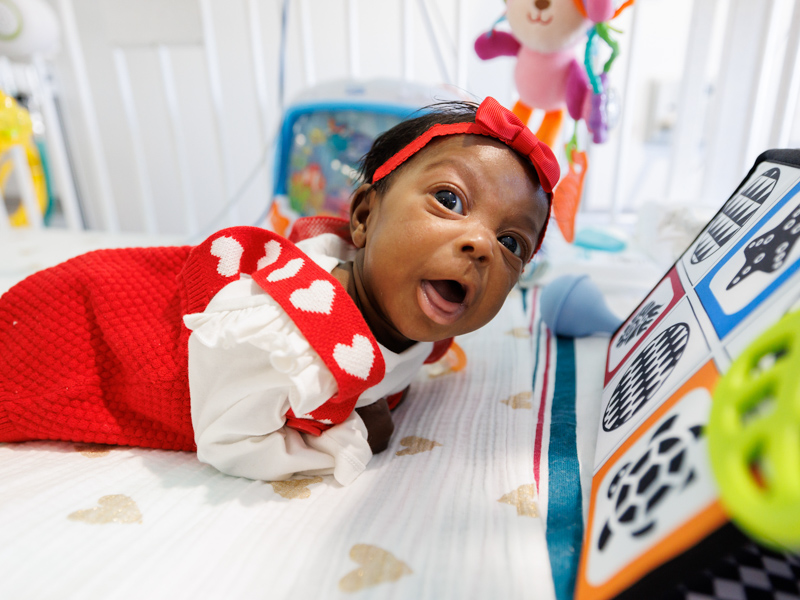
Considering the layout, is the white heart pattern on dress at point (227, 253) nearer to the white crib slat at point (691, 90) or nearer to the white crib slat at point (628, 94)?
the white crib slat at point (628, 94)

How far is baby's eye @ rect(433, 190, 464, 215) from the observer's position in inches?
22.9

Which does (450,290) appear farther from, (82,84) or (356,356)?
(82,84)

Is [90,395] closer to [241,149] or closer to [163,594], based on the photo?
[163,594]

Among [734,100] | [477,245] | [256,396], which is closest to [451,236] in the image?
[477,245]

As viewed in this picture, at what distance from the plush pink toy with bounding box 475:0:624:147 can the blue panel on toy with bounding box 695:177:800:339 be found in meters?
0.45

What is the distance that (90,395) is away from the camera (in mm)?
635

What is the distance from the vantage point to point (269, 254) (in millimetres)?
653

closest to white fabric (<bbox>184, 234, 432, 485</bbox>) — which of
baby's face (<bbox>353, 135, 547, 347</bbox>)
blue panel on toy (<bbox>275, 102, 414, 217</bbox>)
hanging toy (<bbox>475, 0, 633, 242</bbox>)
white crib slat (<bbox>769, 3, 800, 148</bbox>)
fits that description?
baby's face (<bbox>353, 135, 547, 347</bbox>)

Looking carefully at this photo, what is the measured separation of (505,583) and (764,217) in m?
0.40

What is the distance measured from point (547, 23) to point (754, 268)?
0.61 metres

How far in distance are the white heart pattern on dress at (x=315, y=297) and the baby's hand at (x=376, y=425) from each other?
144 millimetres

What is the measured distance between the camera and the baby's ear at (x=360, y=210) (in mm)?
676

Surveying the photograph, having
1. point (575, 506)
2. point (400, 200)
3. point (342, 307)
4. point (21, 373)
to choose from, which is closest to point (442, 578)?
point (575, 506)

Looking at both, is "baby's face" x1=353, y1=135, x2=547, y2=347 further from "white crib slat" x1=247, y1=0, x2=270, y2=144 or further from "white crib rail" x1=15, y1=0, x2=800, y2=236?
"white crib slat" x1=247, y1=0, x2=270, y2=144
